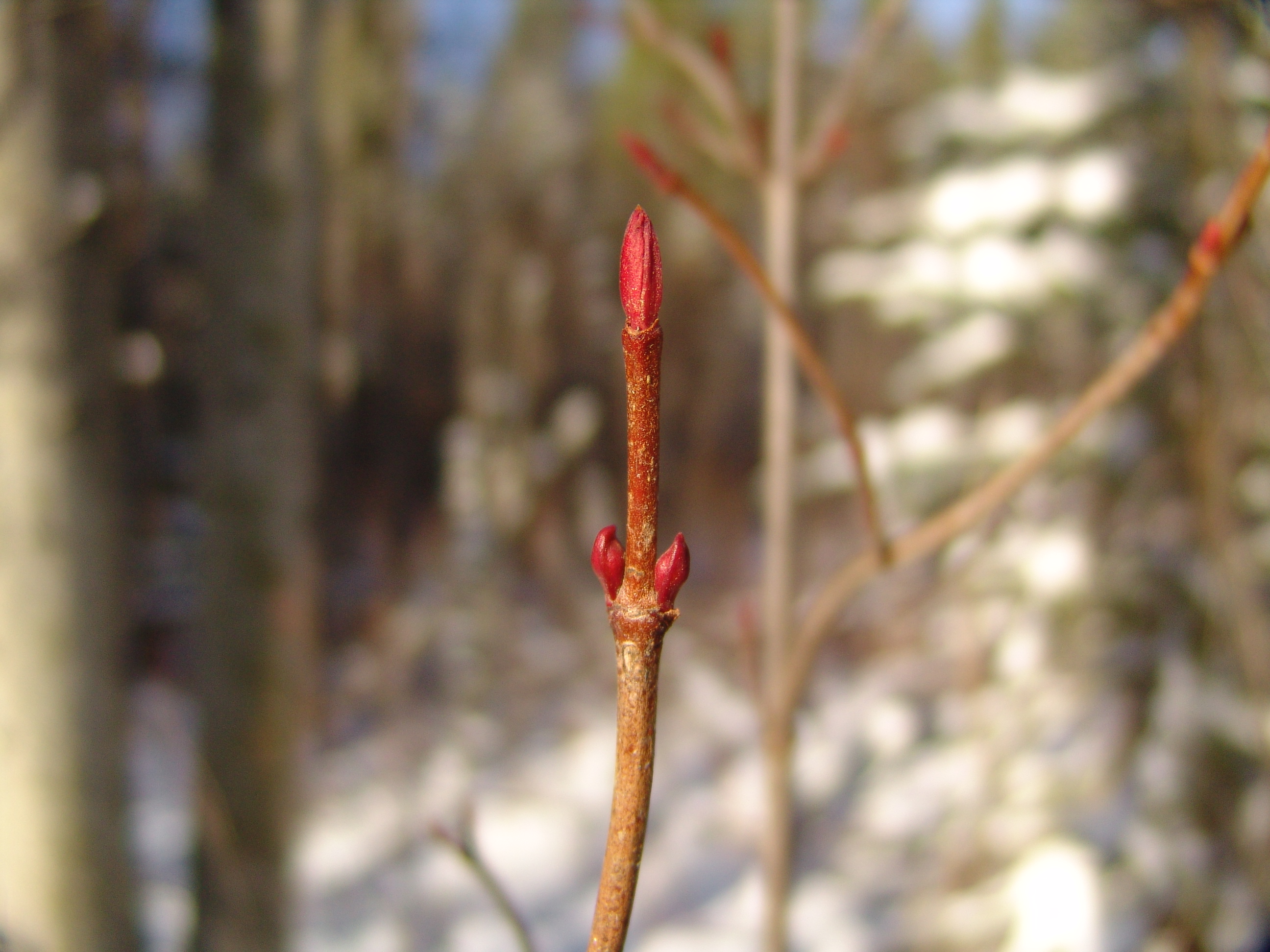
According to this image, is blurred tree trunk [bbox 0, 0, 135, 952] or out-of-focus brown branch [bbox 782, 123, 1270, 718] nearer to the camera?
out-of-focus brown branch [bbox 782, 123, 1270, 718]

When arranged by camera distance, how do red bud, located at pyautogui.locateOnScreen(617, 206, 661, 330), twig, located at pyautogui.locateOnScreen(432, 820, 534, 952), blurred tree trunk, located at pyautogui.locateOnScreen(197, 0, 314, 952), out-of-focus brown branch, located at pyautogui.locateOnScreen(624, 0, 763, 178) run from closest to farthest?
red bud, located at pyautogui.locateOnScreen(617, 206, 661, 330) → twig, located at pyautogui.locateOnScreen(432, 820, 534, 952) → out-of-focus brown branch, located at pyautogui.locateOnScreen(624, 0, 763, 178) → blurred tree trunk, located at pyautogui.locateOnScreen(197, 0, 314, 952)

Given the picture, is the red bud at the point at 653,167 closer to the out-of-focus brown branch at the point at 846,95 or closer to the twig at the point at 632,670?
the twig at the point at 632,670

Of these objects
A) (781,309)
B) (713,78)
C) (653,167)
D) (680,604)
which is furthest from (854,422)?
(680,604)

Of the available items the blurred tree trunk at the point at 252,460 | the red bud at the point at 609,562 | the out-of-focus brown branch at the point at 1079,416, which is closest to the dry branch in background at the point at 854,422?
the out-of-focus brown branch at the point at 1079,416

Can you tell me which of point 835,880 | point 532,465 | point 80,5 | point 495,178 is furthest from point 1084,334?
point 495,178

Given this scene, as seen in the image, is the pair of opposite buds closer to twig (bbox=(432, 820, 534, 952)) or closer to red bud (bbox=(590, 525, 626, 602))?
red bud (bbox=(590, 525, 626, 602))

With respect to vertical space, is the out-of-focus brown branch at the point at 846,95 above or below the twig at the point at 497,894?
above

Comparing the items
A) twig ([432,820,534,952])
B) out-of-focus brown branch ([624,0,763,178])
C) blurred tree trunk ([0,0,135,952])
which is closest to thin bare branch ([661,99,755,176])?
out-of-focus brown branch ([624,0,763,178])
